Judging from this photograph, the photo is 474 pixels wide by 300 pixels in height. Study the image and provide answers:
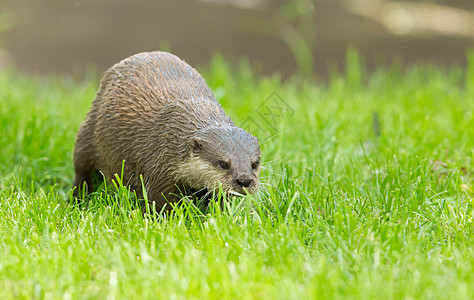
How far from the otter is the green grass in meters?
0.18

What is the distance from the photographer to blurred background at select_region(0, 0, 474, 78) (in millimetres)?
10359

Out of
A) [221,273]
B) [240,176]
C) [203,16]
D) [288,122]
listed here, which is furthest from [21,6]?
[221,273]

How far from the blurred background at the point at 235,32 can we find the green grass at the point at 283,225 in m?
4.51

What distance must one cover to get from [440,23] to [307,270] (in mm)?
9979

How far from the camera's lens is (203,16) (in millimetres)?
11742

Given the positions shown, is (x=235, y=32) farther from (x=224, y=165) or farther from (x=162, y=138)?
(x=224, y=165)

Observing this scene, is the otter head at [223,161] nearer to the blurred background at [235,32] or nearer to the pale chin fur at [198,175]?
the pale chin fur at [198,175]

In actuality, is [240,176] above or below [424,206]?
above

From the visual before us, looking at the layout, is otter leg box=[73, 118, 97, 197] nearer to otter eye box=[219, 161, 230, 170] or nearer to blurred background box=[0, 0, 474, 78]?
otter eye box=[219, 161, 230, 170]

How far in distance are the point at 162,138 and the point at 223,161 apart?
0.48m

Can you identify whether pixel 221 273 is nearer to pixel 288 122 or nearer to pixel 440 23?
pixel 288 122

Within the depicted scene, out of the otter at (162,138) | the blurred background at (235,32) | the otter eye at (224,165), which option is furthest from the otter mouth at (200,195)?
the blurred background at (235,32)

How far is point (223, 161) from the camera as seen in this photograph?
3674mm

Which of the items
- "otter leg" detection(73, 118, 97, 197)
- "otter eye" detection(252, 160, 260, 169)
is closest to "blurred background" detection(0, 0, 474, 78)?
"otter leg" detection(73, 118, 97, 197)
